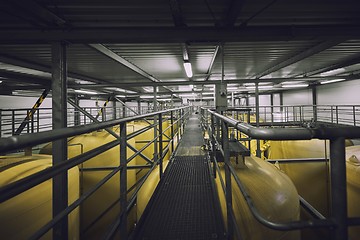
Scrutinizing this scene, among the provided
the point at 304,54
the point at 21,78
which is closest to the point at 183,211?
the point at 304,54

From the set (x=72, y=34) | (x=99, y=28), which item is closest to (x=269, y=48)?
(x=99, y=28)

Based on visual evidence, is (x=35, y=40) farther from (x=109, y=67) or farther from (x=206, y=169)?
(x=206, y=169)

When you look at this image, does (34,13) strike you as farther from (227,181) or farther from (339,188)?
(339,188)

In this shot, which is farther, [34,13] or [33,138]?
[34,13]

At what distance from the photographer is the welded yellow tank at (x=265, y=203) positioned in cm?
129

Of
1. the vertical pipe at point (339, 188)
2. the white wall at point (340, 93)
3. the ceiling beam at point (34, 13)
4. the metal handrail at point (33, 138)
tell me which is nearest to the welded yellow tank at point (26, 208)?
the metal handrail at point (33, 138)

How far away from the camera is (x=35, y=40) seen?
1896mm

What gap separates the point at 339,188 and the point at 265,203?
916 mm

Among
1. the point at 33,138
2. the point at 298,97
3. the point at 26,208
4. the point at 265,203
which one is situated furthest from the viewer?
the point at 298,97

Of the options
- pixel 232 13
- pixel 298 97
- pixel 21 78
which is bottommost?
Result: pixel 21 78

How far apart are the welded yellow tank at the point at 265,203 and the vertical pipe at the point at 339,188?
82 cm

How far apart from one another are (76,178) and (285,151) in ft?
12.6

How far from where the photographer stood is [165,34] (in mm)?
1938

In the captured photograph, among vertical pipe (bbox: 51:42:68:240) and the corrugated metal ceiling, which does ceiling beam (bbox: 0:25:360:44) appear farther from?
vertical pipe (bbox: 51:42:68:240)
